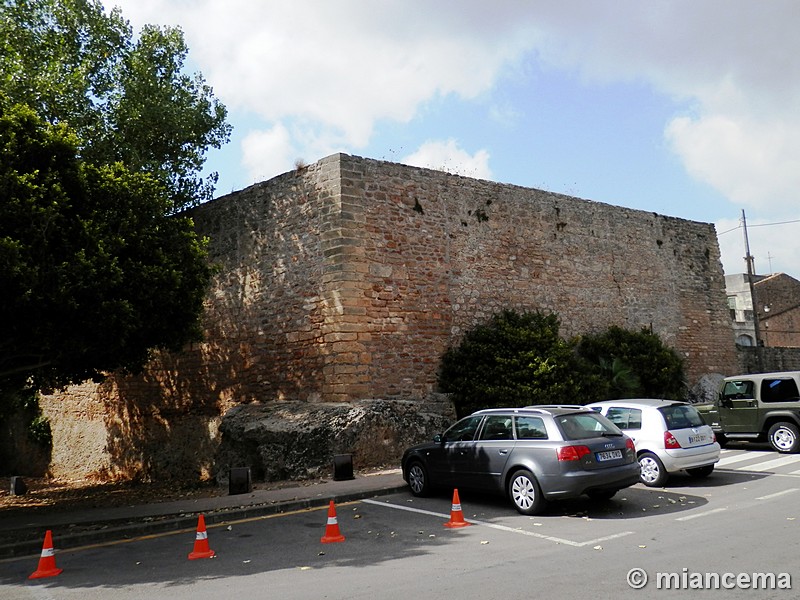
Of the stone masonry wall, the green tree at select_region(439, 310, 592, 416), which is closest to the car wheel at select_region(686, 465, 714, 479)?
the green tree at select_region(439, 310, 592, 416)

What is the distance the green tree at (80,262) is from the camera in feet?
28.6

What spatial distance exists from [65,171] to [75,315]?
2163 mm

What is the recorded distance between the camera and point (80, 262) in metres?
8.98

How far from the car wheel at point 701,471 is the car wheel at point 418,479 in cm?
436

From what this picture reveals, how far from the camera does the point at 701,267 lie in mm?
21578

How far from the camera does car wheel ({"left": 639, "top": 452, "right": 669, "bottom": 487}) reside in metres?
9.77

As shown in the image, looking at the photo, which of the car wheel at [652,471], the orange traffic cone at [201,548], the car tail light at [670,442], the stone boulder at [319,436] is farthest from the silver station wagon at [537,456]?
the orange traffic cone at [201,548]

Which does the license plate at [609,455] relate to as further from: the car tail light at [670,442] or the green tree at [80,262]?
the green tree at [80,262]

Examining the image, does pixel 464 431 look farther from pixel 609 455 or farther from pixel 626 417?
pixel 626 417

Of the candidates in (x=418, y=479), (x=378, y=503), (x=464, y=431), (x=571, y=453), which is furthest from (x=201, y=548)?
(x=571, y=453)

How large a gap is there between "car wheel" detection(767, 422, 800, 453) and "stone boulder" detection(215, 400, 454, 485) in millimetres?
6567

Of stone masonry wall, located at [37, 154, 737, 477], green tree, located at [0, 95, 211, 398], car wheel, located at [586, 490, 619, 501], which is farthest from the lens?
stone masonry wall, located at [37, 154, 737, 477]

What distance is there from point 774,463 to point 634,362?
620 cm

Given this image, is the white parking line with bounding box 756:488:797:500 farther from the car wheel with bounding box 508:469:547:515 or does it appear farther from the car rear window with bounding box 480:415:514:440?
the car rear window with bounding box 480:415:514:440
